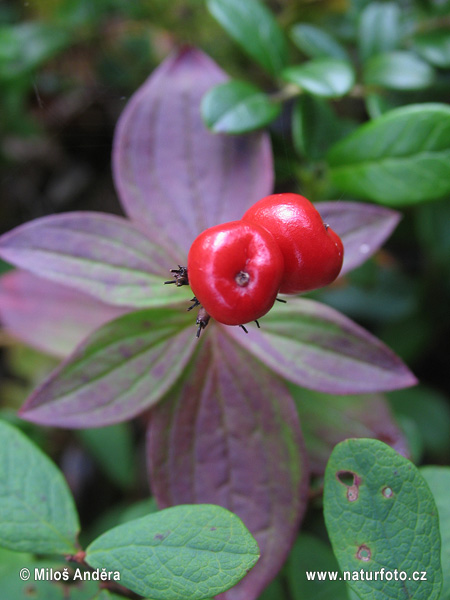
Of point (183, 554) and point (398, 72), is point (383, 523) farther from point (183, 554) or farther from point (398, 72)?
point (398, 72)

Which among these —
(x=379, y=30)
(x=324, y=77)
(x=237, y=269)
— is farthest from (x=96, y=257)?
(x=379, y=30)

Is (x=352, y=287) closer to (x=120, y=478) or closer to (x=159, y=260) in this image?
(x=159, y=260)

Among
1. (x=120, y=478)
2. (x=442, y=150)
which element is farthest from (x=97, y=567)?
(x=442, y=150)

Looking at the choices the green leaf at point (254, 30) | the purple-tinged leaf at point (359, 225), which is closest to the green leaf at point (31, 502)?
the purple-tinged leaf at point (359, 225)

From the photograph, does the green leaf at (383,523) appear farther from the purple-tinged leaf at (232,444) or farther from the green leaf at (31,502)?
the green leaf at (31,502)

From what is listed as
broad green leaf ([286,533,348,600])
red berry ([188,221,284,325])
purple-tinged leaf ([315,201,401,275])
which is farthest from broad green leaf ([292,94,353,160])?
broad green leaf ([286,533,348,600])

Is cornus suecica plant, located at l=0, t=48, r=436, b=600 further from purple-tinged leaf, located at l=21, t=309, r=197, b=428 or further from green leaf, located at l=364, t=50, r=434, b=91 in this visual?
green leaf, located at l=364, t=50, r=434, b=91
